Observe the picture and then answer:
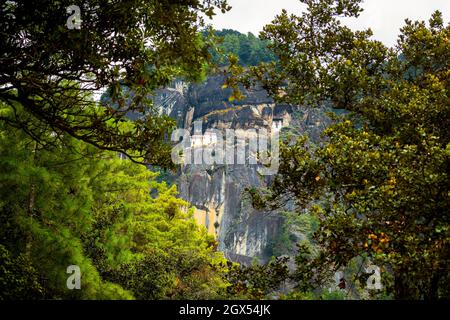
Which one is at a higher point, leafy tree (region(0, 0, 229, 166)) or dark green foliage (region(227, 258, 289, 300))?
leafy tree (region(0, 0, 229, 166))

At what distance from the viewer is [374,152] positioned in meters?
5.83

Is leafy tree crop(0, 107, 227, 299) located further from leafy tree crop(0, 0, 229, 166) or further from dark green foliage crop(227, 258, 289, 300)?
leafy tree crop(0, 0, 229, 166)

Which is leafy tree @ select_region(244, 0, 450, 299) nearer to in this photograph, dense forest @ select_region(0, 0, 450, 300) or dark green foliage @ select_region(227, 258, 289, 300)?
dense forest @ select_region(0, 0, 450, 300)

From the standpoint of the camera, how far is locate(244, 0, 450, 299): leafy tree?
477 cm

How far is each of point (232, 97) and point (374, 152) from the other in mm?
2786

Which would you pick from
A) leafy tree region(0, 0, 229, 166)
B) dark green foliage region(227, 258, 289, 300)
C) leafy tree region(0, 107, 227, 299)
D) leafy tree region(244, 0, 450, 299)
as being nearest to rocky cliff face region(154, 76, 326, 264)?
leafy tree region(0, 107, 227, 299)

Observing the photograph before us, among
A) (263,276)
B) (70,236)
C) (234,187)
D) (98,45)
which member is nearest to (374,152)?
(263,276)

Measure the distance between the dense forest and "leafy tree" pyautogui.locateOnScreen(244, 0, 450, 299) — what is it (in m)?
0.02

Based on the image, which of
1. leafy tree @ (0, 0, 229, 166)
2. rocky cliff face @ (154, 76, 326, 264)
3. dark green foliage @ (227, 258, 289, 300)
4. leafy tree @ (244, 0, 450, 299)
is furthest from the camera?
rocky cliff face @ (154, 76, 326, 264)

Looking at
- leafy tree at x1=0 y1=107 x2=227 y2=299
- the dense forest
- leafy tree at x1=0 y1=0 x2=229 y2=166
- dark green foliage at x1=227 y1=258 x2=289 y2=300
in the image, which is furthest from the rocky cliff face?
leafy tree at x1=0 y1=0 x2=229 y2=166

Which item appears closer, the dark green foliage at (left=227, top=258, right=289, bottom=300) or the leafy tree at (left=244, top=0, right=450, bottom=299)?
the leafy tree at (left=244, top=0, right=450, bottom=299)

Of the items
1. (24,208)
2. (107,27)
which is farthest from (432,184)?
(24,208)

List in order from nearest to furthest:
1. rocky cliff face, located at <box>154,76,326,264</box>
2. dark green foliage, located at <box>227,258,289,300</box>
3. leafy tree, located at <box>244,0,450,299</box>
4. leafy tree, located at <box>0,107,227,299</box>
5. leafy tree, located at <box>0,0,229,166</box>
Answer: leafy tree, located at <box>0,0,229,166</box> < leafy tree, located at <box>244,0,450,299</box> < dark green foliage, located at <box>227,258,289,300</box> < leafy tree, located at <box>0,107,227,299</box> < rocky cliff face, located at <box>154,76,326,264</box>

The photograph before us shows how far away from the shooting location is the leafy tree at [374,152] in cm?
477
